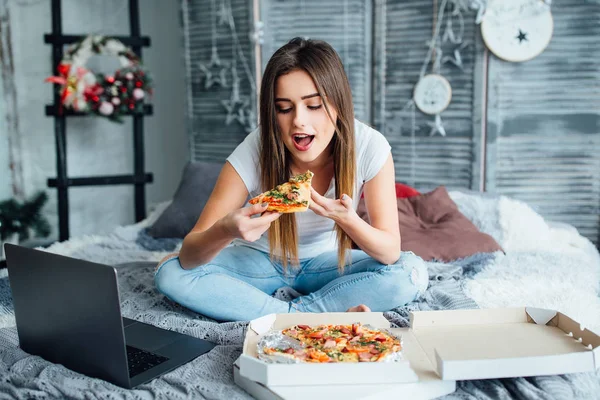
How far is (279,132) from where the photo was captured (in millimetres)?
1762

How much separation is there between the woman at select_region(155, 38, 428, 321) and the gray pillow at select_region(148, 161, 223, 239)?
0.95 metres

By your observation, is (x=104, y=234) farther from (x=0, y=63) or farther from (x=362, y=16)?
(x=362, y=16)

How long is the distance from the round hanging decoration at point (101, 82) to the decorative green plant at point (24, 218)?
913 mm

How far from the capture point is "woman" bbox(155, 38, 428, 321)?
66.5 inches

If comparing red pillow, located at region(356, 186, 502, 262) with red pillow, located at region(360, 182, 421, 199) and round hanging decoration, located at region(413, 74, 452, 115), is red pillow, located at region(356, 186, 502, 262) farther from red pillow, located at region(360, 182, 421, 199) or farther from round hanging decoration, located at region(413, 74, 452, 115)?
round hanging decoration, located at region(413, 74, 452, 115)

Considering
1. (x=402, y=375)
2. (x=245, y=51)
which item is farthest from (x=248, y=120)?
(x=402, y=375)

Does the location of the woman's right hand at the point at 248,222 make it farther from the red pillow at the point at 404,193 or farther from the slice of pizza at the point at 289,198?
the red pillow at the point at 404,193

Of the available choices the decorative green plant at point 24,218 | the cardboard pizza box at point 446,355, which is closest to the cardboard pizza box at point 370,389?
the cardboard pizza box at point 446,355

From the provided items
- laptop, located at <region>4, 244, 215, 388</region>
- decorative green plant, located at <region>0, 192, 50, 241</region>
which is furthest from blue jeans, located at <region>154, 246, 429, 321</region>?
decorative green plant, located at <region>0, 192, 50, 241</region>

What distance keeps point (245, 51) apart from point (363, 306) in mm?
2274

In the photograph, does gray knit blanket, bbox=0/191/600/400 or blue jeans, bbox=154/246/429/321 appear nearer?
gray knit blanket, bbox=0/191/600/400

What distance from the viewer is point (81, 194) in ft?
13.6

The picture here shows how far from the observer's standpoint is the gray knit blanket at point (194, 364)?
125 centimetres

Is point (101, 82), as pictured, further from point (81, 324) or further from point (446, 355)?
point (446, 355)
